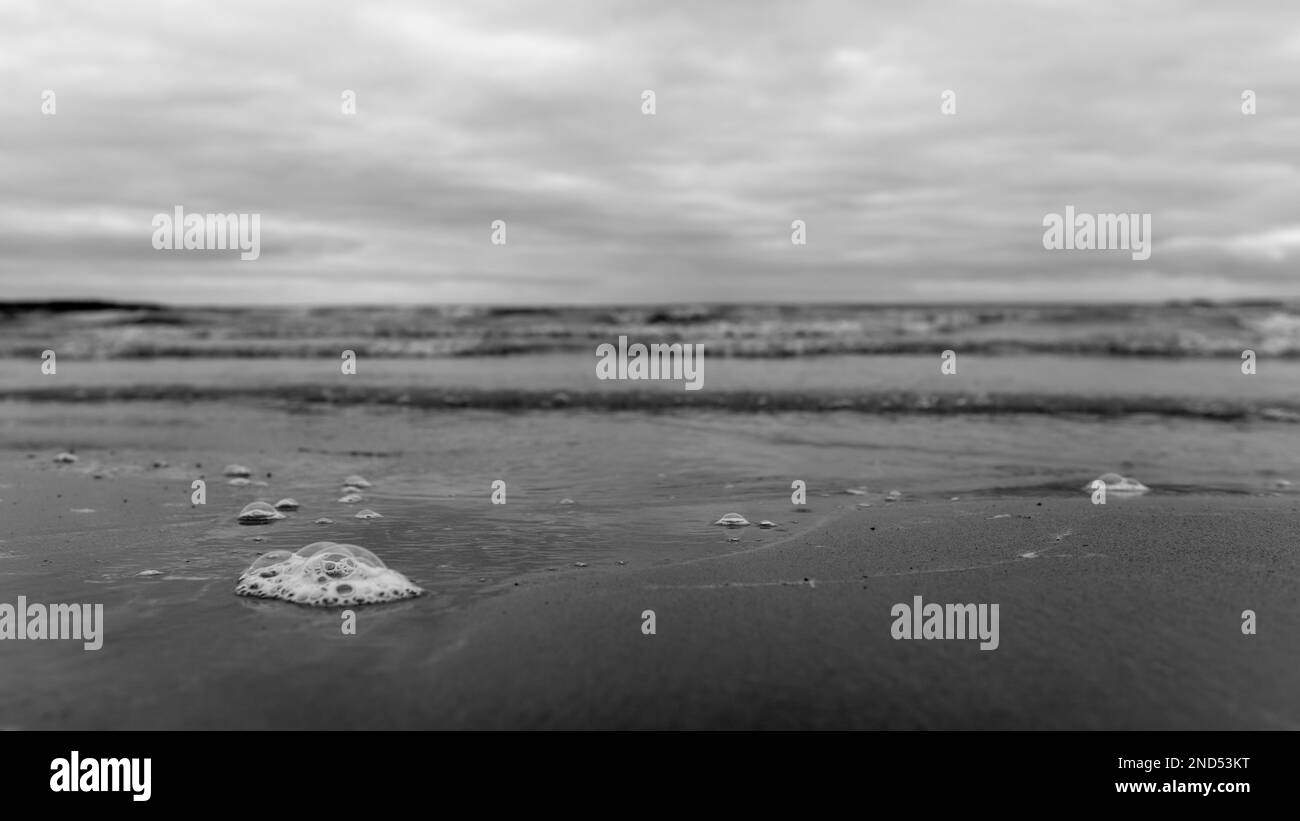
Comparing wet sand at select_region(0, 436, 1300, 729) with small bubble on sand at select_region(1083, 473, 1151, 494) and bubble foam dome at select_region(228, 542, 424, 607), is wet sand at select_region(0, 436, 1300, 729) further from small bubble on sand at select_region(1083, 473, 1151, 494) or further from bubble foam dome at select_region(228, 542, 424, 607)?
small bubble on sand at select_region(1083, 473, 1151, 494)

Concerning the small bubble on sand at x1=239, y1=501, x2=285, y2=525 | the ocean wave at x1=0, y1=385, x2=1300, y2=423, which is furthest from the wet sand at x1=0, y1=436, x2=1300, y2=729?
the ocean wave at x1=0, y1=385, x2=1300, y2=423

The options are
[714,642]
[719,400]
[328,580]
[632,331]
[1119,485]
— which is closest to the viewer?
[714,642]

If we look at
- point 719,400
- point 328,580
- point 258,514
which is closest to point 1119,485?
point 328,580

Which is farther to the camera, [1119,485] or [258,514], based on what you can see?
[1119,485]

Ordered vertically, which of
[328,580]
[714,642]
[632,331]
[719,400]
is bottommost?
[714,642]

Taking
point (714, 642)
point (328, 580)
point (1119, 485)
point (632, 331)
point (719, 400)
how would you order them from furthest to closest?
1. point (632, 331)
2. point (719, 400)
3. point (1119, 485)
4. point (328, 580)
5. point (714, 642)

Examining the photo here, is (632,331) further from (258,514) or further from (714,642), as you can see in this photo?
(714,642)

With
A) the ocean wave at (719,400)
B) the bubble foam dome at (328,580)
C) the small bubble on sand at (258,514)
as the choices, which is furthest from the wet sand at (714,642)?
the ocean wave at (719,400)

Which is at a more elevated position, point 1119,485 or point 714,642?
point 1119,485
